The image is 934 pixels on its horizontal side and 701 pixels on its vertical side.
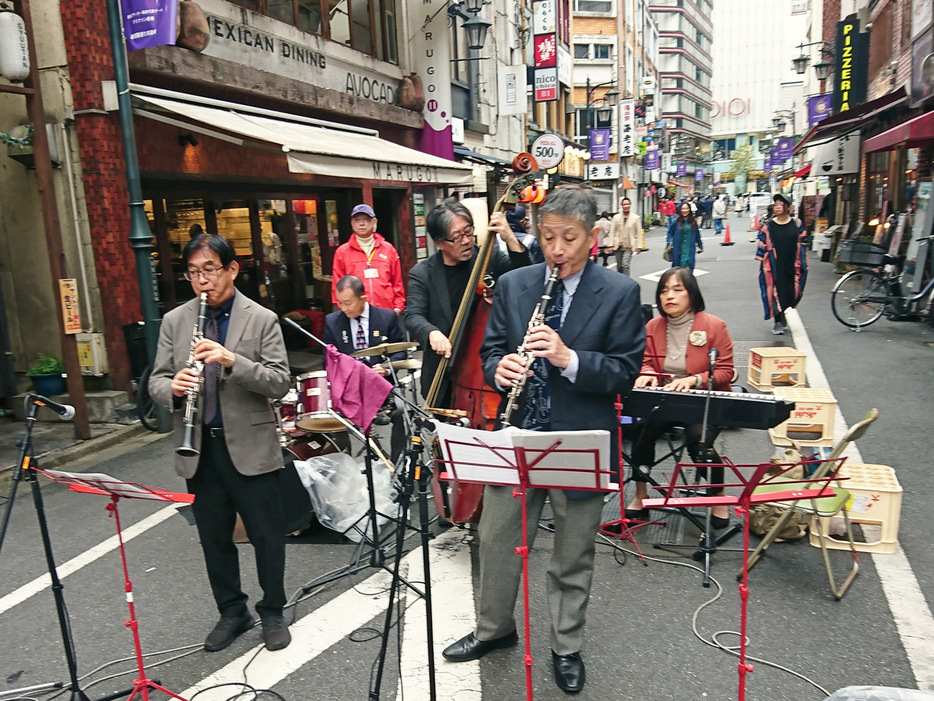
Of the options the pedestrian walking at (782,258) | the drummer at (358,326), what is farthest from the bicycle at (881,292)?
the drummer at (358,326)

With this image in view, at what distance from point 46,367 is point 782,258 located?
9.76 metres

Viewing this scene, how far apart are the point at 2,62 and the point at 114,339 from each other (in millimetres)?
2855

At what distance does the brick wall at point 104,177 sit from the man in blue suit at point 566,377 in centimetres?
599

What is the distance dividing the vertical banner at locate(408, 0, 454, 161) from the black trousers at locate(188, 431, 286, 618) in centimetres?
1279

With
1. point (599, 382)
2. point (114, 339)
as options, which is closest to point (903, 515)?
point (599, 382)

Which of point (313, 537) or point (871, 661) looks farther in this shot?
point (313, 537)

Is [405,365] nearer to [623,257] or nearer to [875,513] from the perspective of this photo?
[875,513]

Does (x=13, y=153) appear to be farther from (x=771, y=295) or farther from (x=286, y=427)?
(x=771, y=295)

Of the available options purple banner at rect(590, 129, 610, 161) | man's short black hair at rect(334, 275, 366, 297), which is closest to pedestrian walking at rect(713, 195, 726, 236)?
purple banner at rect(590, 129, 610, 161)

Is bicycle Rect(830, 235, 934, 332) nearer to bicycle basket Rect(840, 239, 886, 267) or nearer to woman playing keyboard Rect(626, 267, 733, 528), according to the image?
bicycle basket Rect(840, 239, 886, 267)

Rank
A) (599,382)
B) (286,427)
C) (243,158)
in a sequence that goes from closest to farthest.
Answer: (599,382), (286,427), (243,158)

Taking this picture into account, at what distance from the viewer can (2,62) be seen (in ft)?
20.8

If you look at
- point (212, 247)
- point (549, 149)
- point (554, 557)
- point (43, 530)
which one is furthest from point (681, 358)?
point (549, 149)

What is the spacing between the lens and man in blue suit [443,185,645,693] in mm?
2906
